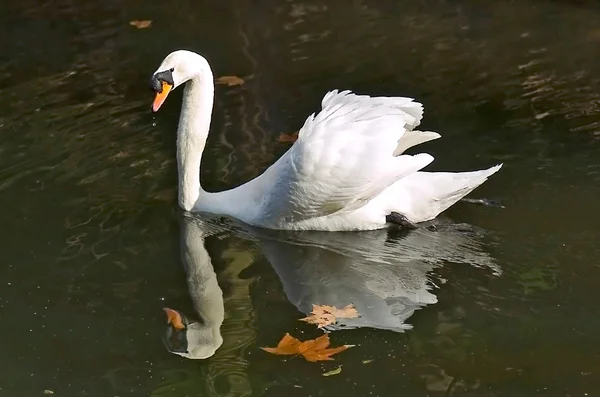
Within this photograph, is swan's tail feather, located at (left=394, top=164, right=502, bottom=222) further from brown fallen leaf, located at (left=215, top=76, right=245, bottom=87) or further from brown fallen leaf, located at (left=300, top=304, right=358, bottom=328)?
brown fallen leaf, located at (left=215, top=76, right=245, bottom=87)

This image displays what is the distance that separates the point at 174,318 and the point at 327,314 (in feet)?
2.90

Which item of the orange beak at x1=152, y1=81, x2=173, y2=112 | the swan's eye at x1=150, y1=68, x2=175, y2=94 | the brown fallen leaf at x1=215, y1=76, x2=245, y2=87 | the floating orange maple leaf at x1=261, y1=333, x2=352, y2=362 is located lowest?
the floating orange maple leaf at x1=261, y1=333, x2=352, y2=362

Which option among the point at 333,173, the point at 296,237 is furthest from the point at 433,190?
the point at 296,237

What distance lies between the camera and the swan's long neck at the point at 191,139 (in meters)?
6.62

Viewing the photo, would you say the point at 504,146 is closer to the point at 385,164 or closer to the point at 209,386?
the point at 385,164

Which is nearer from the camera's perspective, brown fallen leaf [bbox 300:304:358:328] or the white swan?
brown fallen leaf [bbox 300:304:358:328]

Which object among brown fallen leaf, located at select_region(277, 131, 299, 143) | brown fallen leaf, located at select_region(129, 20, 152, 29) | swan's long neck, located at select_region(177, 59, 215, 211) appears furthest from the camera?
brown fallen leaf, located at select_region(129, 20, 152, 29)

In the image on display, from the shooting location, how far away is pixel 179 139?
22.1ft

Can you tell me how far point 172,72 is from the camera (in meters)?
6.34

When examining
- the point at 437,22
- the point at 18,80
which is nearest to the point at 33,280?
A: the point at 18,80

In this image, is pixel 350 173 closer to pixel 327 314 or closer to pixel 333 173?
pixel 333 173

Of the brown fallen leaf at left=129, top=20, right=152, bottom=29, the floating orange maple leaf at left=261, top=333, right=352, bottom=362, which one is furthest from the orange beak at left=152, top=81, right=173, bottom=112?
the brown fallen leaf at left=129, top=20, right=152, bottom=29

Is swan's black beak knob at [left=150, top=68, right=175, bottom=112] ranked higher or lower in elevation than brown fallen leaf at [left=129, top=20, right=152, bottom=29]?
higher

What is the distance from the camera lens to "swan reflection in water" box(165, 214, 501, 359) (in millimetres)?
5348
